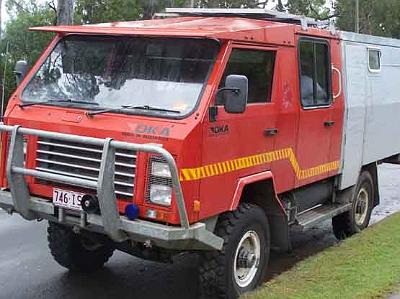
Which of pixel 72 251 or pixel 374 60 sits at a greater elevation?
pixel 374 60

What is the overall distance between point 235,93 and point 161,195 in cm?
99

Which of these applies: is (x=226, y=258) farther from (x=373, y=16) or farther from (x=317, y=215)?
(x=373, y=16)

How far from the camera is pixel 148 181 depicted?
5020 millimetres

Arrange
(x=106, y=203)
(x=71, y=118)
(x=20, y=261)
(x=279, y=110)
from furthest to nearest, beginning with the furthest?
(x=20, y=261) < (x=279, y=110) < (x=71, y=118) < (x=106, y=203)

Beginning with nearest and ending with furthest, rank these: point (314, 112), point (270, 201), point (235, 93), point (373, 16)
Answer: point (235, 93), point (270, 201), point (314, 112), point (373, 16)

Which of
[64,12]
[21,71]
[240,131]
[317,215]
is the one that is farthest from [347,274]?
[64,12]

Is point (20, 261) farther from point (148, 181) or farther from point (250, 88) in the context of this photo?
point (250, 88)

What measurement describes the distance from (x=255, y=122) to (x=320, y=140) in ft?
5.03

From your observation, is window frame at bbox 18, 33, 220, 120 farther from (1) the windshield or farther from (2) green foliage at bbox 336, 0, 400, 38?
(2) green foliage at bbox 336, 0, 400, 38

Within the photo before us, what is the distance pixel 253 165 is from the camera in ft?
19.2

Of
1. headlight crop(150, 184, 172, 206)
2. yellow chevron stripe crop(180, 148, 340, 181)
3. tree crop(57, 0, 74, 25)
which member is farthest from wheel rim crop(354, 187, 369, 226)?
tree crop(57, 0, 74, 25)

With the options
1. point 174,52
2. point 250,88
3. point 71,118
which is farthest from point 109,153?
point 250,88

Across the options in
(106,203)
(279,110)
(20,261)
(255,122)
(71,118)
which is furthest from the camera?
(20,261)

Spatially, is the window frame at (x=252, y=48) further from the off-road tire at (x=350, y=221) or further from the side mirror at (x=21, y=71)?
the off-road tire at (x=350, y=221)
